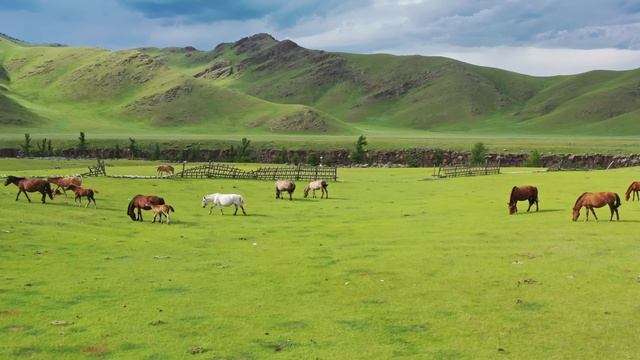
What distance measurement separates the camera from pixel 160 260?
2250cm

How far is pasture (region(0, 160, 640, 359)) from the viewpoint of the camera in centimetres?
1320

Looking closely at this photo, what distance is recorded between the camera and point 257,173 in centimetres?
6550

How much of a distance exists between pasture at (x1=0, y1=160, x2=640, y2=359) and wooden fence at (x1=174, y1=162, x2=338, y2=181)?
27.6m

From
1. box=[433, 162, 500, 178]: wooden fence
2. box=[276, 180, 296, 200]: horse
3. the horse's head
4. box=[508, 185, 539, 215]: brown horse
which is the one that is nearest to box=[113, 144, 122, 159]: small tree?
box=[433, 162, 500, 178]: wooden fence

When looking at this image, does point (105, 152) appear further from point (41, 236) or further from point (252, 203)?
point (41, 236)

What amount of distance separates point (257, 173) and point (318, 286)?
47753 millimetres

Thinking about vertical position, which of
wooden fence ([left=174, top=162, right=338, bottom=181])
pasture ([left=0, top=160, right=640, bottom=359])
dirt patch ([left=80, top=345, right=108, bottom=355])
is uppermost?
wooden fence ([left=174, top=162, right=338, bottom=181])

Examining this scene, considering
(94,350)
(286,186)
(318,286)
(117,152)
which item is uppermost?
(117,152)

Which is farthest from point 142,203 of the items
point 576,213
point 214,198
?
point 576,213

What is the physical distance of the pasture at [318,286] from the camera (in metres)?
13.2

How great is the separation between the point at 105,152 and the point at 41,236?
149m

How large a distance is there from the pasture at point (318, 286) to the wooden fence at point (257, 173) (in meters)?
27.6

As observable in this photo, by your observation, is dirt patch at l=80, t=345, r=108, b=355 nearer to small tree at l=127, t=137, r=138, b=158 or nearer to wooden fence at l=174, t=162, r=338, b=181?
wooden fence at l=174, t=162, r=338, b=181

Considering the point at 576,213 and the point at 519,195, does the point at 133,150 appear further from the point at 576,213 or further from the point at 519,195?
the point at 576,213
